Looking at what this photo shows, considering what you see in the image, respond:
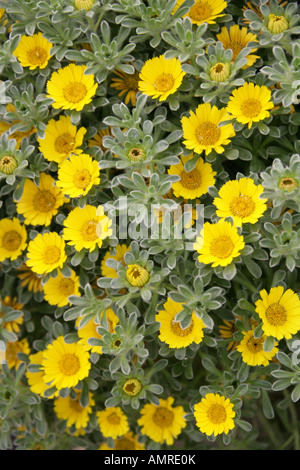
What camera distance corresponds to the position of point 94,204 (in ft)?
5.50

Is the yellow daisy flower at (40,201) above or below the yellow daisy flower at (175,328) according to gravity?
above

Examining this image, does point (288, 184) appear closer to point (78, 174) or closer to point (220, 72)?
point (220, 72)

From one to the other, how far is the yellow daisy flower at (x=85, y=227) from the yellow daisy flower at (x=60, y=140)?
0.57ft

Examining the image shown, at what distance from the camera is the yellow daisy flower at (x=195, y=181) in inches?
62.9

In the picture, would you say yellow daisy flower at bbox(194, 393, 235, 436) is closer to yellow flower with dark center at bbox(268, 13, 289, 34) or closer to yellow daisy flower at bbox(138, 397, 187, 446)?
yellow daisy flower at bbox(138, 397, 187, 446)

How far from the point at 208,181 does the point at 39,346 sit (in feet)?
2.48

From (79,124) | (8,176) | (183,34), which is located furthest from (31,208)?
(183,34)

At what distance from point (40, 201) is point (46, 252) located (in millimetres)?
175

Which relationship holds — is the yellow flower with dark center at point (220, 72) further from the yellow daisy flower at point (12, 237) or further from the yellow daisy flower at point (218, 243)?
the yellow daisy flower at point (12, 237)

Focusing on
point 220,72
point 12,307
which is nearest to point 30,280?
point 12,307

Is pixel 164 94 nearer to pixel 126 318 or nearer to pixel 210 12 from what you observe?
pixel 210 12

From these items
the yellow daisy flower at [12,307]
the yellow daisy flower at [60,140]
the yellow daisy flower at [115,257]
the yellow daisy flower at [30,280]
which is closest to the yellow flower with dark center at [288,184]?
the yellow daisy flower at [115,257]

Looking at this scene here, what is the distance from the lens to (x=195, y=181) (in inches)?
63.7

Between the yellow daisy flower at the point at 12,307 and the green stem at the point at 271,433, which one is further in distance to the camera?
the green stem at the point at 271,433
